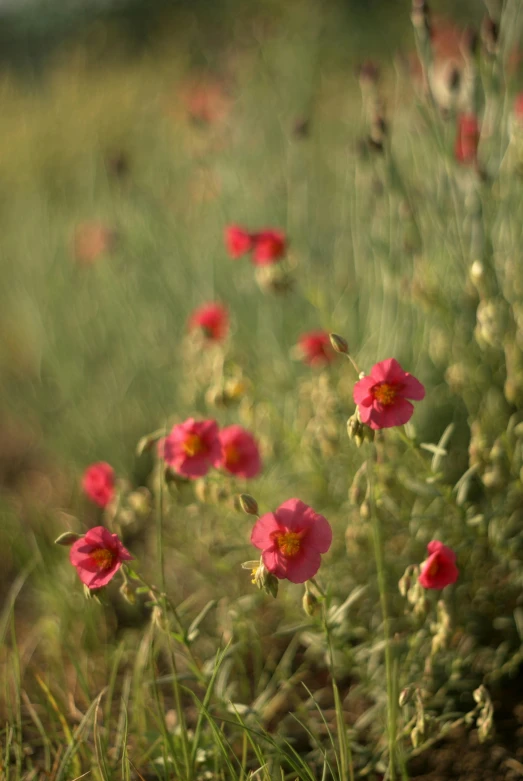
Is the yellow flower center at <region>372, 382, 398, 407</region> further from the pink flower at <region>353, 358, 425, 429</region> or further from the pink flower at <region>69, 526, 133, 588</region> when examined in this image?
the pink flower at <region>69, 526, 133, 588</region>

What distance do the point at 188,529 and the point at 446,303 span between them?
1.06 meters

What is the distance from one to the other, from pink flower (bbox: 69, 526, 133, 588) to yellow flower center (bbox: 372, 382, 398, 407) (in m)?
0.47

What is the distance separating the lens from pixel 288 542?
112cm

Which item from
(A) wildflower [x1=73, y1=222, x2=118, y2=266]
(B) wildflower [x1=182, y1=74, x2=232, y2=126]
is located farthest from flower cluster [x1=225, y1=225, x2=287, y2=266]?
(B) wildflower [x1=182, y1=74, x2=232, y2=126]

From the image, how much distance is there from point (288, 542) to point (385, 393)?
0.28 m

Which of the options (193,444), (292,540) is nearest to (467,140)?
(193,444)

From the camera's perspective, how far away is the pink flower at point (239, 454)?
149cm

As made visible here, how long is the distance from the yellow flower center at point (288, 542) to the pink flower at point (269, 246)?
857 mm

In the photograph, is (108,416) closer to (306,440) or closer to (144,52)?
(306,440)

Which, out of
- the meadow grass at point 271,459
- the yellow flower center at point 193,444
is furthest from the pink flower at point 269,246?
the yellow flower center at point 193,444

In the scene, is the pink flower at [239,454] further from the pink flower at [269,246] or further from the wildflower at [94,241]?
the wildflower at [94,241]

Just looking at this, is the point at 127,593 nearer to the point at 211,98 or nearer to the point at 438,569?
the point at 438,569

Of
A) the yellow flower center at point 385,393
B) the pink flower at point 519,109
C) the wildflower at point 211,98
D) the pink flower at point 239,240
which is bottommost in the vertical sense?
the yellow flower center at point 385,393

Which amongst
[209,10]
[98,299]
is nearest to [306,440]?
[98,299]
